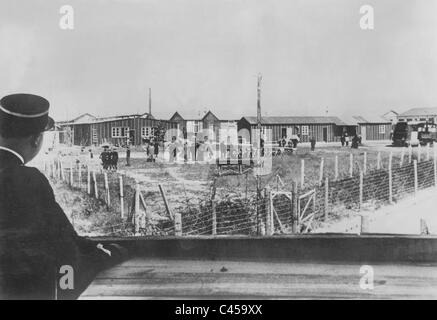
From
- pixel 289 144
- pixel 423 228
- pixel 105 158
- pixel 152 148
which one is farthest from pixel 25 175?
pixel 423 228

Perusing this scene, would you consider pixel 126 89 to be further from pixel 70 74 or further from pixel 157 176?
pixel 157 176

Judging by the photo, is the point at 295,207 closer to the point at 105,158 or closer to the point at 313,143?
the point at 313,143

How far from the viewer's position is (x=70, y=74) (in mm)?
3500

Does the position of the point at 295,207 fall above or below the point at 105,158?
below

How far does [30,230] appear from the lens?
3.31 m

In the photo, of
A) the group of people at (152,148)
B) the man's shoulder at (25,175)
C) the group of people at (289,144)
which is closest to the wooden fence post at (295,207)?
the group of people at (289,144)

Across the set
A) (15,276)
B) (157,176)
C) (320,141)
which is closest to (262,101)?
(320,141)

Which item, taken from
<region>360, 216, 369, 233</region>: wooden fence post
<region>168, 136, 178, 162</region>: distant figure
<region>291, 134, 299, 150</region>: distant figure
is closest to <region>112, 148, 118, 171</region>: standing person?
<region>168, 136, 178, 162</region>: distant figure

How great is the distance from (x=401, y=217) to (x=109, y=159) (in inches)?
89.2

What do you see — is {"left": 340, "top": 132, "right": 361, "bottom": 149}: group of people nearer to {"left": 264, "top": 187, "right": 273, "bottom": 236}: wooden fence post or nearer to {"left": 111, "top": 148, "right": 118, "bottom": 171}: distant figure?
{"left": 264, "top": 187, "right": 273, "bottom": 236}: wooden fence post

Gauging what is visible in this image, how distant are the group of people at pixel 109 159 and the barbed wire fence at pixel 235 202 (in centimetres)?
5

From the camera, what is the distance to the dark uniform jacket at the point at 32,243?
3307 millimetres
